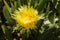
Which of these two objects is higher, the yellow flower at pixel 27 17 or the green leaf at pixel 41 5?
the green leaf at pixel 41 5

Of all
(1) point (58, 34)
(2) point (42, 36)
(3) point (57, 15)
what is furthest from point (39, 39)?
(3) point (57, 15)

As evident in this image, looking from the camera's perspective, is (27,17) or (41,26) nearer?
(27,17)

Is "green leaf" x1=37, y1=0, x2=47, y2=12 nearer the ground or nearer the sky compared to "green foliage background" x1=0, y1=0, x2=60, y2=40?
nearer the sky

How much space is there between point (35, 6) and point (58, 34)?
0.27 metres

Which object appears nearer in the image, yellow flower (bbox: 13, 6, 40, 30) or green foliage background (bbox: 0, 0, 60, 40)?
yellow flower (bbox: 13, 6, 40, 30)

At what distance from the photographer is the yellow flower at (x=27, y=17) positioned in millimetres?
1105

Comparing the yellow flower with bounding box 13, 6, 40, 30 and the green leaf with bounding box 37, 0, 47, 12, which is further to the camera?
the green leaf with bounding box 37, 0, 47, 12

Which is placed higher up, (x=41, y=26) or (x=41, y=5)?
(x=41, y=5)

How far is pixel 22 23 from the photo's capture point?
111 centimetres

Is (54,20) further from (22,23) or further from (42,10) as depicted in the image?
(22,23)

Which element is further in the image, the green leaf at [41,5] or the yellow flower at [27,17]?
the green leaf at [41,5]

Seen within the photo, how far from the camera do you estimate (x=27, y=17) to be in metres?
1.13

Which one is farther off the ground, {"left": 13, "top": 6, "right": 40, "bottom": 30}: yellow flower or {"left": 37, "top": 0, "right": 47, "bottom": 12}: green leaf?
{"left": 37, "top": 0, "right": 47, "bottom": 12}: green leaf

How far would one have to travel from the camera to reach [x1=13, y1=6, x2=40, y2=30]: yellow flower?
111 centimetres
